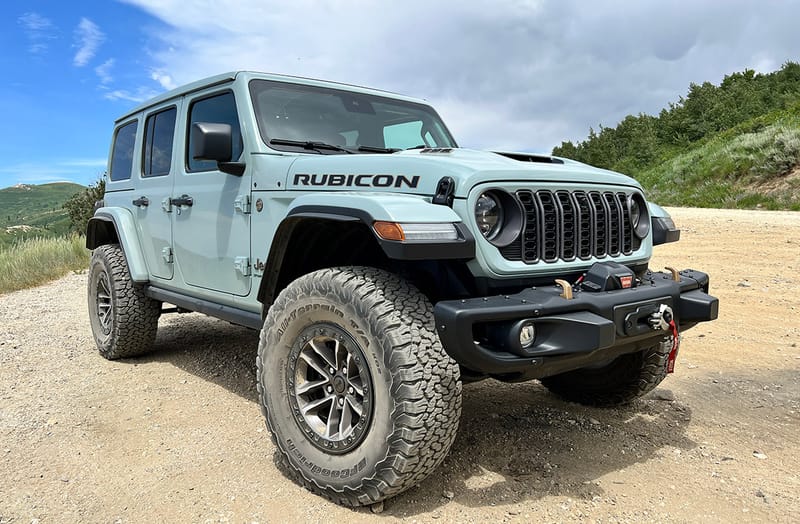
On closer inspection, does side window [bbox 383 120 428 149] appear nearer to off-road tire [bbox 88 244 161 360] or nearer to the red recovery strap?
the red recovery strap

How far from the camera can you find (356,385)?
109 inches

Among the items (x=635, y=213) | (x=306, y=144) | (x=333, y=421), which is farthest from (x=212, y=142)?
(x=635, y=213)

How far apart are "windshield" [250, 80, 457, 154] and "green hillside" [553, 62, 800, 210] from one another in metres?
13.6

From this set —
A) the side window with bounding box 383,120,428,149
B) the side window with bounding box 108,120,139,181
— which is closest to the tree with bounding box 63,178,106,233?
the side window with bounding box 108,120,139,181

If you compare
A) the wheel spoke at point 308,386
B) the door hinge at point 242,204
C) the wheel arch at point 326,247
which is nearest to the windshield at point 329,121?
the door hinge at point 242,204


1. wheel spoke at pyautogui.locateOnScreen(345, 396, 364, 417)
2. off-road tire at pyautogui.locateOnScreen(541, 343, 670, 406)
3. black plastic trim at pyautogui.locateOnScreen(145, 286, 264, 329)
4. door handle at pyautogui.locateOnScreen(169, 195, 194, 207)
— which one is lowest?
off-road tire at pyautogui.locateOnScreen(541, 343, 670, 406)

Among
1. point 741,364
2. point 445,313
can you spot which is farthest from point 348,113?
point 741,364

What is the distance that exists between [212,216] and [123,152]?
2.13 meters

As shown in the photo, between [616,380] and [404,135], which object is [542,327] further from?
[404,135]

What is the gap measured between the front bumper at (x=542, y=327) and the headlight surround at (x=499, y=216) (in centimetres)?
26

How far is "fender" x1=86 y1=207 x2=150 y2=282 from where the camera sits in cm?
486

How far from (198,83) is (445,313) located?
9.06ft

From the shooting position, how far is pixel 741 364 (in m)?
4.71

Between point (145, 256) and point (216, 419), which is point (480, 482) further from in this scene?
point (145, 256)
